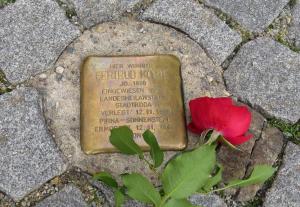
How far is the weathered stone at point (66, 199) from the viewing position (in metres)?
1.30

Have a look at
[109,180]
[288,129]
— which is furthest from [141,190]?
[288,129]

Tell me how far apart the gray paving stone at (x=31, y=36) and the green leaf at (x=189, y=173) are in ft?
2.14

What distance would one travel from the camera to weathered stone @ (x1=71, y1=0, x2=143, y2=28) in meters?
1.53

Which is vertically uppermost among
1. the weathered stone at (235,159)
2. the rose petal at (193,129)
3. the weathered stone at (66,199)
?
the rose petal at (193,129)

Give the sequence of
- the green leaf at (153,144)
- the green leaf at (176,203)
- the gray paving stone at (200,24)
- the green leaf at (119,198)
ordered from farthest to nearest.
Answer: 1. the gray paving stone at (200,24)
2. the green leaf at (119,198)
3. the green leaf at (153,144)
4. the green leaf at (176,203)

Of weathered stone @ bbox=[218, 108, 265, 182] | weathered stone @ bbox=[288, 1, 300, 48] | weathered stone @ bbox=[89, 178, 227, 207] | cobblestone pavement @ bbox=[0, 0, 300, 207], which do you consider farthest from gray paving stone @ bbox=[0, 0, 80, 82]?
weathered stone @ bbox=[288, 1, 300, 48]

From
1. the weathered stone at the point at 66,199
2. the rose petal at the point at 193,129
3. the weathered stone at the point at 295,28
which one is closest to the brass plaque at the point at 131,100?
the rose petal at the point at 193,129

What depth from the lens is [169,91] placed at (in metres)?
1.43

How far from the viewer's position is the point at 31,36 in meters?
1.49

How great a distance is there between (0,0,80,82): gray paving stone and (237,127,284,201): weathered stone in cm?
71

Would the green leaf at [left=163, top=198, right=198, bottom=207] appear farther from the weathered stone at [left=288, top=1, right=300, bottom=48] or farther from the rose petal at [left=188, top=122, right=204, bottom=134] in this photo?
the weathered stone at [left=288, top=1, right=300, bottom=48]

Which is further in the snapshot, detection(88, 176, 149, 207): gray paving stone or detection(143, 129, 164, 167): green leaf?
detection(88, 176, 149, 207): gray paving stone

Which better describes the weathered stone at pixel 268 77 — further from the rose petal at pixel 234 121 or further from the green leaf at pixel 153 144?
the green leaf at pixel 153 144

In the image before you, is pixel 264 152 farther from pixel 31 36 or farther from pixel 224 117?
pixel 31 36
